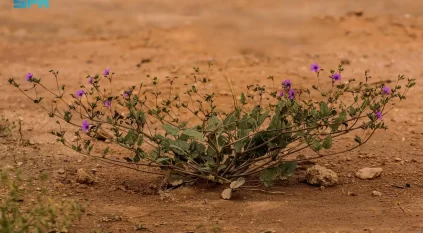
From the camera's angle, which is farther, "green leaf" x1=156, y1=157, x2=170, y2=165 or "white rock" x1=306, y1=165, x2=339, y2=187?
"white rock" x1=306, y1=165, x2=339, y2=187

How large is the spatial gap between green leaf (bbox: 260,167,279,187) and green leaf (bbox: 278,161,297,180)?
37 mm

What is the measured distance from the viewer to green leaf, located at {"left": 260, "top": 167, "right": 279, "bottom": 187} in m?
3.76

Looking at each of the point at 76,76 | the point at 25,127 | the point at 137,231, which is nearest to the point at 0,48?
the point at 76,76

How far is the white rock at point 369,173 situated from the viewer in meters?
4.01

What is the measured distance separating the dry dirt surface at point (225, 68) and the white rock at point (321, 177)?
5 centimetres

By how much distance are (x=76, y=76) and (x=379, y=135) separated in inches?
119

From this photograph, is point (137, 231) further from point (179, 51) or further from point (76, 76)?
point (179, 51)

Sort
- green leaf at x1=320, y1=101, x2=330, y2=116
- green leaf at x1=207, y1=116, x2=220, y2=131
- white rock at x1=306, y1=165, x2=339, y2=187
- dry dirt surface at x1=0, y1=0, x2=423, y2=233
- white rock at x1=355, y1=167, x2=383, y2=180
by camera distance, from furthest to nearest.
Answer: white rock at x1=355, y1=167, x2=383, y2=180 < white rock at x1=306, y1=165, x2=339, y2=187 < green leaf at x1=207, y1=116, x2=220, y2=131 < green leaf at x1=320, y1=101, x2=330, y2=116 < dry dirt surface at x1=0, y1=0, x2=423, y2=233

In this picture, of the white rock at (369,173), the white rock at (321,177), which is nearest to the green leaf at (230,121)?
the white rock at (321,177)

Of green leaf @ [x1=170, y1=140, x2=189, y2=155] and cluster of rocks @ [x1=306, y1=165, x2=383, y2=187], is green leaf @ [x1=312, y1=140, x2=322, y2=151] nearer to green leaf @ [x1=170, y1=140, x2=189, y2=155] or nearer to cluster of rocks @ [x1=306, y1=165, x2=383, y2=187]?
cluster of rocks @ [x1=306, y1=165, x2=383, y2=187]

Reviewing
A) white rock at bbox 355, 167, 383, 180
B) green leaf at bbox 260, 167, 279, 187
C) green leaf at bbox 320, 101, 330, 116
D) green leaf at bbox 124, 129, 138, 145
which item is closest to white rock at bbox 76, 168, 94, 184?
green leaf at bbox 124, 129, 138, 145

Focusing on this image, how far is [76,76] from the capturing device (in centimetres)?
648

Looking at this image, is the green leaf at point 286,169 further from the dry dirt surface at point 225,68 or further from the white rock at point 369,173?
the white rock at point 369,173

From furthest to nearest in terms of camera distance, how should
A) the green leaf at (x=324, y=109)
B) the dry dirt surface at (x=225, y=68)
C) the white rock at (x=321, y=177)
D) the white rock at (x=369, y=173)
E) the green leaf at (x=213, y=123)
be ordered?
the white rock at (x=369, y=173) < the white rock at (x=321, y=177) < the green leaf at (x=213, y=123) < the green leaf at (x=324, y=109) < the dry dirt surface at (x=225, y=68)
